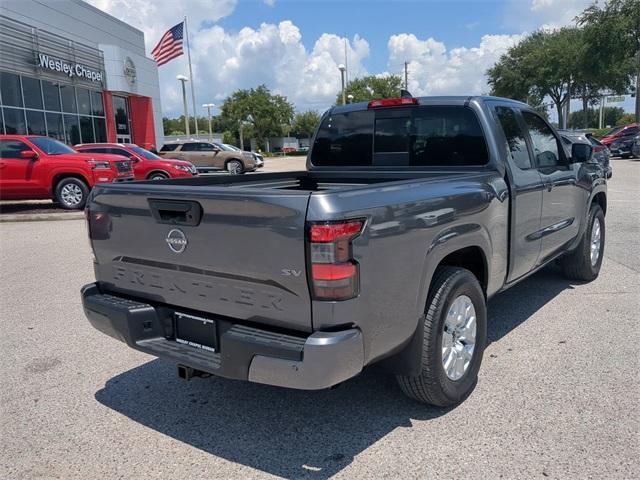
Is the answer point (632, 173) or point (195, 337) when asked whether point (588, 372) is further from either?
point (632, 173)

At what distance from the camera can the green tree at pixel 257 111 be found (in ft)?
204

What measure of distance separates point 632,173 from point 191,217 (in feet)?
69.1

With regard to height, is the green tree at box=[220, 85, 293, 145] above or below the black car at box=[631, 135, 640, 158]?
above

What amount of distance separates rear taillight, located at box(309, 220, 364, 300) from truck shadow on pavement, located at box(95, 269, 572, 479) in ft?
3.26

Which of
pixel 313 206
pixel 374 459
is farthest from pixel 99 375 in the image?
pixel 313 206

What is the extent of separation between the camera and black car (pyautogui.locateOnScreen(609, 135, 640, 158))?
27812 millimetres

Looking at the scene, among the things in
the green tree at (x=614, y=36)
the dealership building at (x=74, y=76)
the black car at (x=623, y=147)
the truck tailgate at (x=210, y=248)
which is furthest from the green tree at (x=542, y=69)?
the truck tailgate at (x=210, y=248)

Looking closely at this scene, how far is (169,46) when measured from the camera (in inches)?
1196

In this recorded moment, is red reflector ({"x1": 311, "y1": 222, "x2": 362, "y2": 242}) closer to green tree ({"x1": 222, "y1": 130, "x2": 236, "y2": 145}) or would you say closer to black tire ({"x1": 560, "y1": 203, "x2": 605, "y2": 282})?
black tire ({"x1": 560, "y1": 203, "x2": 605, "y2": 282})

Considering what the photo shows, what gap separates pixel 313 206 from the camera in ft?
8.20

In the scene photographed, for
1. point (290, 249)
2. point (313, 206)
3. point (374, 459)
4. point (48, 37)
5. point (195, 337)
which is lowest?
point (374, 459)

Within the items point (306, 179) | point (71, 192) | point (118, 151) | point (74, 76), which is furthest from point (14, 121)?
point (306, 179)

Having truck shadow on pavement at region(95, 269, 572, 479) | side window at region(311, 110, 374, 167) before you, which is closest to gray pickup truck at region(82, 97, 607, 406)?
side window at region(311, 110, 374, 167)

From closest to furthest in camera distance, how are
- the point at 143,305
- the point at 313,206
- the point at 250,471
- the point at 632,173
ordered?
the point at 313,206, the point at 250,471, the point at 143,305, the point at 632,173
